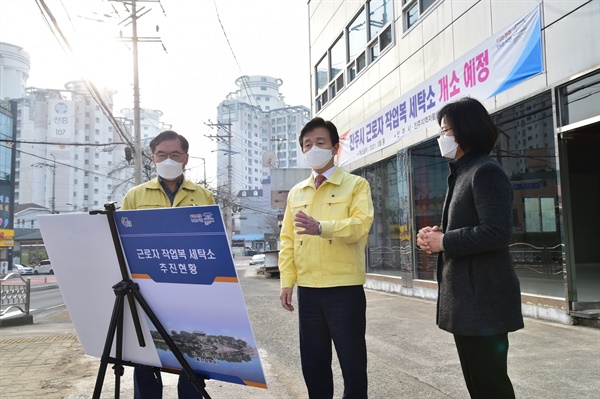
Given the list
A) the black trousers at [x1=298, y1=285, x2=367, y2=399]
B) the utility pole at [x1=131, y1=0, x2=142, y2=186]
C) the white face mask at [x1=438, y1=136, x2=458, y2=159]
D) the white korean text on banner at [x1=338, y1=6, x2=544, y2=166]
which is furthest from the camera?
the utility pole at [x1=131, y1=0, x2=142, y2=186]

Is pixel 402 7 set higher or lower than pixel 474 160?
higher

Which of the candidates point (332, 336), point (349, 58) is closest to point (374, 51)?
point (349, 58)

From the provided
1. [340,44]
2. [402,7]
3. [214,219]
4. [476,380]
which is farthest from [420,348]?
[340,44]

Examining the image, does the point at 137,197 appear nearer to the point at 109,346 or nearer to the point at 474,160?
the point at 109,346

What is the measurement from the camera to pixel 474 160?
6.95 feet

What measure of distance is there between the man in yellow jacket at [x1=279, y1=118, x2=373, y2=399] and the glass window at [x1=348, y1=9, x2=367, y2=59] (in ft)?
35.6

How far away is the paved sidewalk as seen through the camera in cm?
367

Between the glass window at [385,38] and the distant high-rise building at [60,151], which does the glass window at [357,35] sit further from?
the distant high-rise building at [60,151]

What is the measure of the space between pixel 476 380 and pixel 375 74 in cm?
1080

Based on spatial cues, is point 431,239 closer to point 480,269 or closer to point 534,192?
point 480,269

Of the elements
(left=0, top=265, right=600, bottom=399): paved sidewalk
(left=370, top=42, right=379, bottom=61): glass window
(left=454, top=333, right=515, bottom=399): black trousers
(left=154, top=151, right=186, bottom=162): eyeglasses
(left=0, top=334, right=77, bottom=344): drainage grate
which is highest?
(left=370, top=42, right=379, bottom=61): glass window

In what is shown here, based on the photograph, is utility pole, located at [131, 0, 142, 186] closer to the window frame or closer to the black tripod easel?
the window frame

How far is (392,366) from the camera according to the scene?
4.40 metres

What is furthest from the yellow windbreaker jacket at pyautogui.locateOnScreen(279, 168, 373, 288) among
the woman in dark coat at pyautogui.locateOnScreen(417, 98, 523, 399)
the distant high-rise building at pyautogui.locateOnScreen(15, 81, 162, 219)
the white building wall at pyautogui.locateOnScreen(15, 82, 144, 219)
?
the white building wall at pyautogui.locateOnScreen(15, 82, 144, 219)
